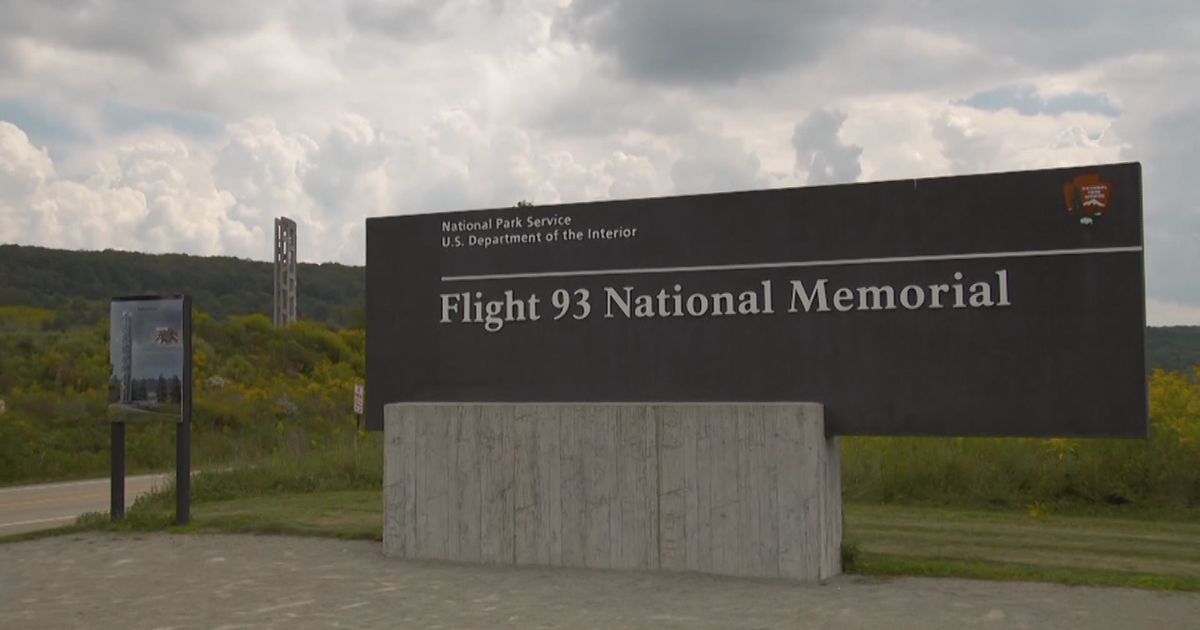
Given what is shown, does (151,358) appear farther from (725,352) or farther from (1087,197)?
(1087,197)

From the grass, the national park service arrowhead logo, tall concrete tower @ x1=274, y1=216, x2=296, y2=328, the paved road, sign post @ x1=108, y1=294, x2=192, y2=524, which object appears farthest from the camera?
tall concrete tower @ x1=274, y1=216, x2=296, y2=328

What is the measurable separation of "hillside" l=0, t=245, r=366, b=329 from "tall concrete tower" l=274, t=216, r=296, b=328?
84.9ft

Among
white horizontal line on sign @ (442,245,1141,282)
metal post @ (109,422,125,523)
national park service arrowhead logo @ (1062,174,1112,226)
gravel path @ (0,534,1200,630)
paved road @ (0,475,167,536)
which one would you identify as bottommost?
paved road @ (0,475,167,536)

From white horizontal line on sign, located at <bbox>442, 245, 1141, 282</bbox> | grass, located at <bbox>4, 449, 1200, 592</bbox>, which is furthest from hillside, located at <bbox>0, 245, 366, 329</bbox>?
white horizontal line on sign, located at <bbox>442, 245, 1141, 282</bbox>

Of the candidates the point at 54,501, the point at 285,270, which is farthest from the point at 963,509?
the point at 285,270

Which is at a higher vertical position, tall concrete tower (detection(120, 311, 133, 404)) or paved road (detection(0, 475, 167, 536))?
tall concrete tower (detection(120, 311, 133, 404))

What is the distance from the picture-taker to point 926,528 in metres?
13.5

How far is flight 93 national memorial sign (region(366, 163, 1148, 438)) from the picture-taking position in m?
10.0

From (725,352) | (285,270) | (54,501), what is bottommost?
(54,501)

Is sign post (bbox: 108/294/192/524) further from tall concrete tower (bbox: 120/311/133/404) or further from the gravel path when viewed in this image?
the gravel path

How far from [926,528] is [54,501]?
14.5 meters

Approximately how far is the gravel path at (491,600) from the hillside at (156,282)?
210 feet

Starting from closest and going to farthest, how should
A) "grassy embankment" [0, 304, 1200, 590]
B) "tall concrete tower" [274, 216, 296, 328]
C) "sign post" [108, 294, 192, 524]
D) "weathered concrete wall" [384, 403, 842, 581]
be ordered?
"weathered concrete wall" [384, 403, 842, 581], "grassy embankment" [0, 304, 1200, 590], "sign post" [108, 294, 192, 524], "tall concrete tower" [274, 216, 296, 328]

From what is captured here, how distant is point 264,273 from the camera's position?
107 metres
